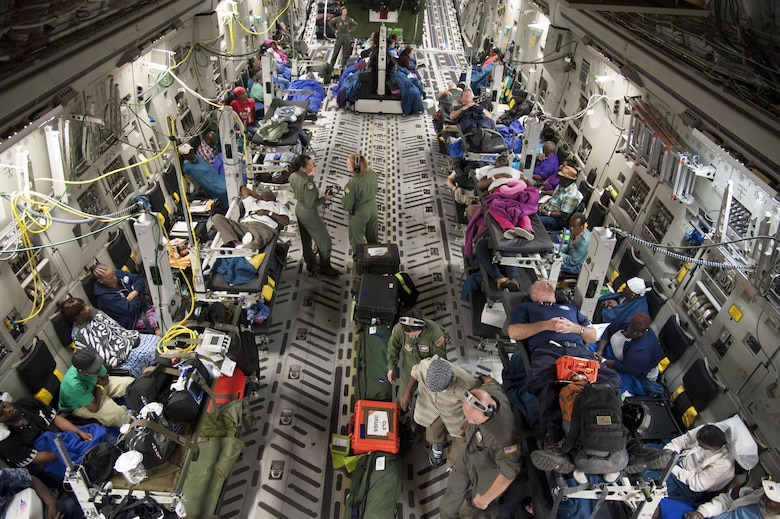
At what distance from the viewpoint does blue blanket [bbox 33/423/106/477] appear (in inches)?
166

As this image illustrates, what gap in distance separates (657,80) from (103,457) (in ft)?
18.7

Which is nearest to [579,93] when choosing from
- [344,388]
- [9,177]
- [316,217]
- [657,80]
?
[657,80]

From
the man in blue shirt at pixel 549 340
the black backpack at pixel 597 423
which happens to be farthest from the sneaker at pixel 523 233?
the black backpack at pixel 597 423

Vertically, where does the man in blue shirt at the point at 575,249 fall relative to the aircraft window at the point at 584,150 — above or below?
below

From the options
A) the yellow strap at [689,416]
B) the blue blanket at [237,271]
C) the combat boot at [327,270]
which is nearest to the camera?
the yellow strap at [689,416]

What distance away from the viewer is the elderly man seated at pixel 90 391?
4.55 metres

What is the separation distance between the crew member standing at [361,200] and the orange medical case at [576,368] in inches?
155

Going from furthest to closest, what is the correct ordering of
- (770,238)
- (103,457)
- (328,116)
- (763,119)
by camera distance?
(328,116)
(770,238)
(763,119)
(103,457)

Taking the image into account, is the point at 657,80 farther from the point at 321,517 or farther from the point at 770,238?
the point at 321,517

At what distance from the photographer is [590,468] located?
2758 millimetres

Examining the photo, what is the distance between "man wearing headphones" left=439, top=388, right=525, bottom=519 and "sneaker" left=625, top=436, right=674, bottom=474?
0.72 metres

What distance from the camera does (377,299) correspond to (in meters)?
5.89

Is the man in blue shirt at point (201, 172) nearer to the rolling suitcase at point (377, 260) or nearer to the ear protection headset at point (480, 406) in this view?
the rolling suitcase at point (377, 260)

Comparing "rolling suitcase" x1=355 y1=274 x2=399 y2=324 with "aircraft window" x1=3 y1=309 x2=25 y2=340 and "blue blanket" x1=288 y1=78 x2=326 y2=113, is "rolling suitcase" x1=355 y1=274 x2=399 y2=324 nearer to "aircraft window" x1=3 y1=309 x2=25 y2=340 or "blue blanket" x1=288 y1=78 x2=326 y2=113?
"aircraft window" x1=3 y1=309 x2=25 y2=340
